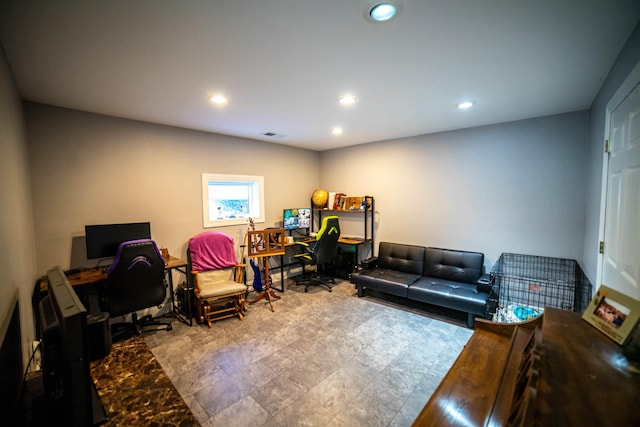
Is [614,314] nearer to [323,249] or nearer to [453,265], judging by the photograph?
[453,265]

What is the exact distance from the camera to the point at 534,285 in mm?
3391

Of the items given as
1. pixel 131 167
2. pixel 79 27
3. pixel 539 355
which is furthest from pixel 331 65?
pixel 131 167

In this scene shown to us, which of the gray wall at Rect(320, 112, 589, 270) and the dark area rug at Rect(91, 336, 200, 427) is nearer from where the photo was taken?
the dark area rug at Rect(91, 336, 200, 427)

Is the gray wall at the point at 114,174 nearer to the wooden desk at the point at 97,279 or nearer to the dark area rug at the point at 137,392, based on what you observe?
the wooden desk at the point at 97,279

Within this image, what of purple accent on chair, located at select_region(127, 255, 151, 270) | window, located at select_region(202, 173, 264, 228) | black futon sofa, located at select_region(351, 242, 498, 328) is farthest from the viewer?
window, located at select_region(202, 173, 264, 228)

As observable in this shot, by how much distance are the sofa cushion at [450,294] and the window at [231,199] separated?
2.84 m

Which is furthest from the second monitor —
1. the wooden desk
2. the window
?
the wooden desk

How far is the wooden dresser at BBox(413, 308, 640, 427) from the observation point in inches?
26.2

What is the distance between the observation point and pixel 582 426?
0.62 metres

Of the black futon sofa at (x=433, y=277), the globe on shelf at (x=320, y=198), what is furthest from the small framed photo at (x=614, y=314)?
the globe on shelf at (x=320, y=198)

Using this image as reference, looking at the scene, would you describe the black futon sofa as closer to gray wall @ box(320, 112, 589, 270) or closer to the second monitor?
gray wall @ box(320, 112, 589, 270)

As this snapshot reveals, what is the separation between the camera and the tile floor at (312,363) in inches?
77.6

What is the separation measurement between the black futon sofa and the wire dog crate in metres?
0.26

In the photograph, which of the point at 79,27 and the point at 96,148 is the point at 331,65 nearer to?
the point at 79,27
